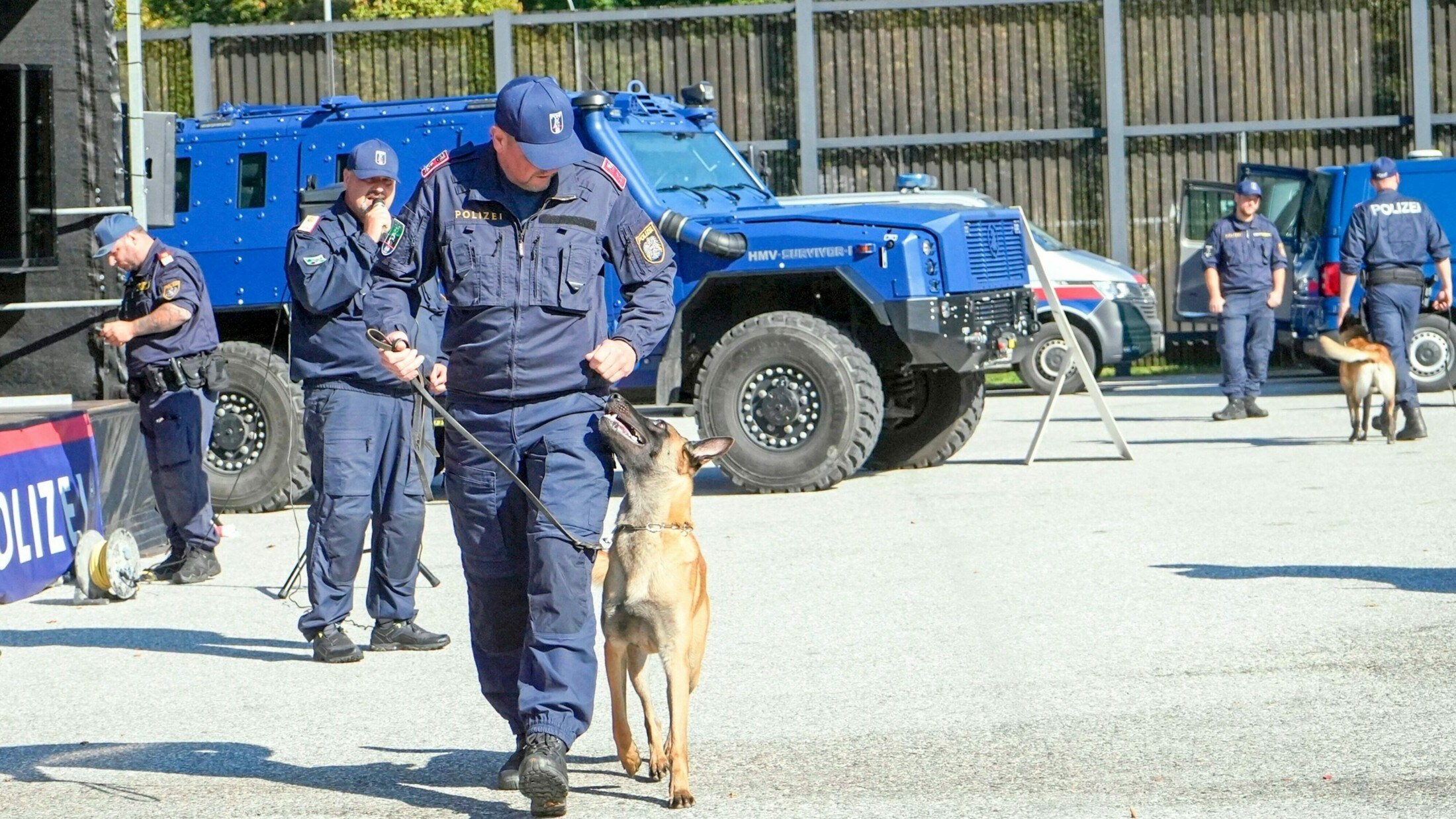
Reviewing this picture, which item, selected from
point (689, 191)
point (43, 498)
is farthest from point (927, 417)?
point (43, 498)

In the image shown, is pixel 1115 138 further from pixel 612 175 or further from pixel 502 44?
pixel 612 175

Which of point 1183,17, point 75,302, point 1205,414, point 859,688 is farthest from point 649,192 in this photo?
point 1183,17

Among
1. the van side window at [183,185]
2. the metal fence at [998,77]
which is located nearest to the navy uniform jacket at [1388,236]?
the van side window at [183,185]

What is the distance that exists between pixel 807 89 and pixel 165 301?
15.3 metres

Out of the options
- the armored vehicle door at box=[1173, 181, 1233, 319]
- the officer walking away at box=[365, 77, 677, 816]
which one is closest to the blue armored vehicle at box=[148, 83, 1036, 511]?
the officer walking away at box=[365, 77, 677, 816]

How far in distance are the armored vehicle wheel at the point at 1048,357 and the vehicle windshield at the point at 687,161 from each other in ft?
21.0

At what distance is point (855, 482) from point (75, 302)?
5.02 meters

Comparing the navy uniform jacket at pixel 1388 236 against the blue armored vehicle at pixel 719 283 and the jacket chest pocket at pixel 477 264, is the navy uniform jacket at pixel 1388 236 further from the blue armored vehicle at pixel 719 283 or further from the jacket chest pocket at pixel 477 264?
the jacket chest pocket at pixel 477 264

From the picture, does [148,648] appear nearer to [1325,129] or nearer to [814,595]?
[814,595]

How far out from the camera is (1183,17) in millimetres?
23359

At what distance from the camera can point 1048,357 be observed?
1878cm

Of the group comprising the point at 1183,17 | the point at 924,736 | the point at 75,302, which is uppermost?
the point at 1183,17

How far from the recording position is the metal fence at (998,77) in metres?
23.1

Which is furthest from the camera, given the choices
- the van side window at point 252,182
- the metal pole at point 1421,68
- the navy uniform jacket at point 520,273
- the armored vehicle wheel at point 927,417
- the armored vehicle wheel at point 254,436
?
the metal pole at point 1421,68
